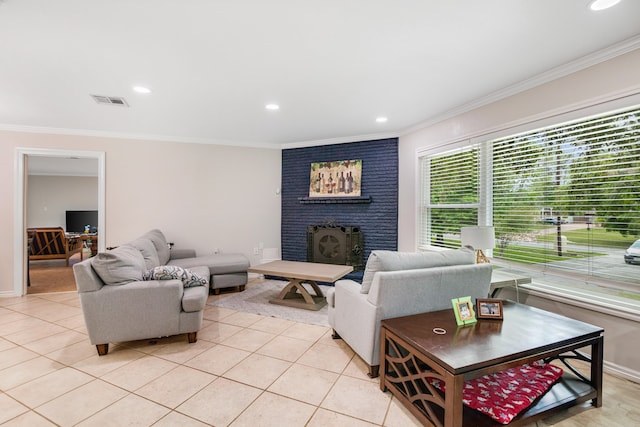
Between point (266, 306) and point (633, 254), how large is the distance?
3.53 meters

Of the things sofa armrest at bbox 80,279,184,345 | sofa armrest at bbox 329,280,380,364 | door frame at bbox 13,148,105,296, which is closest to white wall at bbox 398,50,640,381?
sofa armrest at bbox 329,280,380,364

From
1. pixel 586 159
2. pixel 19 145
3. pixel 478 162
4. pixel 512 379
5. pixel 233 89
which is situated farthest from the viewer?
pixel 19 145

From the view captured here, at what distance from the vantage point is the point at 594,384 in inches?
70.3

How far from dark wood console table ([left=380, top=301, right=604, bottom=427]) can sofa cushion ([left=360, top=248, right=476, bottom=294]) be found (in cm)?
36

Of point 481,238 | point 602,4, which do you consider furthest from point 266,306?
point 602,4

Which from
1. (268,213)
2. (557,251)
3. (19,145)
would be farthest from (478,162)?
(19,145)

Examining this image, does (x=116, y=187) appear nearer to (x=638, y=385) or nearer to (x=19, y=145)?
(x=19, y=145)

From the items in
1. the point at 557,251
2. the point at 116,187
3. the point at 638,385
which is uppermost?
the point at 116,187

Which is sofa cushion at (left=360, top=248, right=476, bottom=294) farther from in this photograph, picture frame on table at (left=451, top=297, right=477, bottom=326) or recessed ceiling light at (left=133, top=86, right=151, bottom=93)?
recessed ceiling light at (left=133, top=86, right=151, bottom=93)

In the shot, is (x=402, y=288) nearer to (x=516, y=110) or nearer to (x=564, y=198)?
(x=564, y=198)

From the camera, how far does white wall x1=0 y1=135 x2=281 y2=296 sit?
412 centimetres

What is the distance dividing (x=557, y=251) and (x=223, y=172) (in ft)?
15.5

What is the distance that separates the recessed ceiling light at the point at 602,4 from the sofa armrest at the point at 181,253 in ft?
16.8

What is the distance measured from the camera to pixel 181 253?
4.58m
